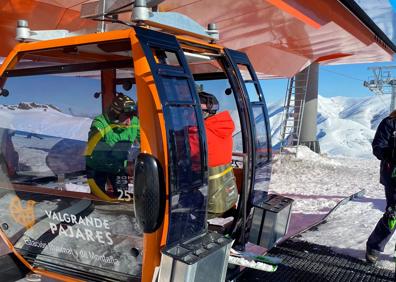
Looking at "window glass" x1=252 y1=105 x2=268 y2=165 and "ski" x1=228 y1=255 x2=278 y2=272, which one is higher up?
"window glass" x1=252 y1=105 x2=268 y2=165

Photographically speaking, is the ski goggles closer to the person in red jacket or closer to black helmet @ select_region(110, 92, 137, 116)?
black helmet @ select_region(110, 92, 137, 116)

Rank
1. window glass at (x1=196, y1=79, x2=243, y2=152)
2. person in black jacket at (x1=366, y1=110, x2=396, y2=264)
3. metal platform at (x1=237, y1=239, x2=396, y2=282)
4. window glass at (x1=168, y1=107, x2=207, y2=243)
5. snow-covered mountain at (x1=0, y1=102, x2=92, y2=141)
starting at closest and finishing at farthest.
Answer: window glass at (x1=168, y1=107, x2=207, y2=243) < snow-covered mountain at (x1=0, y1=102, x2=92, y2=141) < metal platform at (x1=237, y1=239, x2=396, y2=282) < window glass at (x1=196, y1=79, x2=243, y2=152) < person in black jacket at (x1=366, y1=110, x2=396, y2=264)

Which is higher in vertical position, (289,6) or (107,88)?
(289,6)

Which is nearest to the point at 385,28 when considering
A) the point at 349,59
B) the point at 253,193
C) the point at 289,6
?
the point at 349,59

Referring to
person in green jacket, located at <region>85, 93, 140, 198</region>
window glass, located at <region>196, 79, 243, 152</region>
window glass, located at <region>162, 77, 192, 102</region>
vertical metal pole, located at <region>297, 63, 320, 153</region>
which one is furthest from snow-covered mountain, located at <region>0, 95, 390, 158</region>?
vertical metal pole, located at <region>297, 63, 320, 153</region>

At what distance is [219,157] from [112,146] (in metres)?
0.85

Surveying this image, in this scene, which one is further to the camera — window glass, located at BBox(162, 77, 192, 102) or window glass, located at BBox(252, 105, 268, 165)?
window glass, located at BBox(252, 105, 268, 165)

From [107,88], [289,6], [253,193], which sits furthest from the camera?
[289,6]

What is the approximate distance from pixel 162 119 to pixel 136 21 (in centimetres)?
61

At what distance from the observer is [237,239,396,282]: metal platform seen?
11.3ft

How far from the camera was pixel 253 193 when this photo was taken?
3418 mm

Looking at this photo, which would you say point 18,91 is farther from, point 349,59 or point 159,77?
point 349,59

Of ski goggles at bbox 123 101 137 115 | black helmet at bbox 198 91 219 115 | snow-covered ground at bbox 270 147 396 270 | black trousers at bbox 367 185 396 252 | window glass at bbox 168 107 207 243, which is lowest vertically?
snow-covered ground at bbox 270 147 396 270

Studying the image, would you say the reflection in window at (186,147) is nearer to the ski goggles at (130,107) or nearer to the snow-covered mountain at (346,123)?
→ the ski goggles at (130,107)
